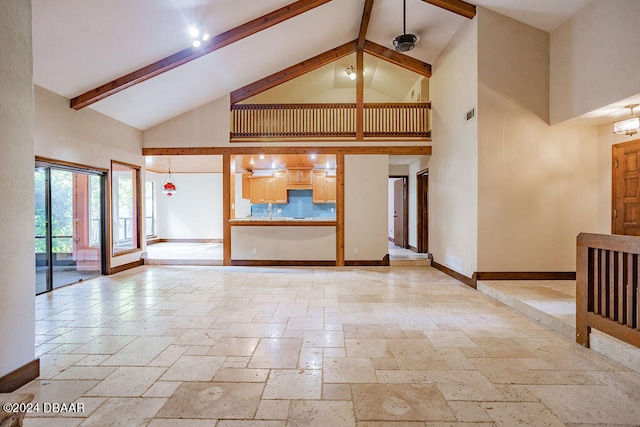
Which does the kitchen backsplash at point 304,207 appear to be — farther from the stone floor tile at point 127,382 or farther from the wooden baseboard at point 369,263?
the stone floor tile at point 127,382

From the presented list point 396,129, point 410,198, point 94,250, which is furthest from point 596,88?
point 94,250

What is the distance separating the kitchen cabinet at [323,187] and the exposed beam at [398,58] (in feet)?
11.8

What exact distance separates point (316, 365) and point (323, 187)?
735cm

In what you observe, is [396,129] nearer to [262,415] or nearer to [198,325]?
[198,325]

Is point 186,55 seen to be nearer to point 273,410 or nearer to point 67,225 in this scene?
point 67,225

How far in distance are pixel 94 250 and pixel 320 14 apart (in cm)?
630

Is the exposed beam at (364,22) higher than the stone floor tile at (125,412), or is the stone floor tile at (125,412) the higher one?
the exposed beam at (364,22)

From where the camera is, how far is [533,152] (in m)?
4.93

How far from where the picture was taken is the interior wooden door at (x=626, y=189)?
4352 mm

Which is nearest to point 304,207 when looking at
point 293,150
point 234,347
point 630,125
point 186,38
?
point 293,150

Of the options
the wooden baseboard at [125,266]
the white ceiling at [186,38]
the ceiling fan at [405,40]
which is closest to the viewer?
the white ceiling at [186,38]

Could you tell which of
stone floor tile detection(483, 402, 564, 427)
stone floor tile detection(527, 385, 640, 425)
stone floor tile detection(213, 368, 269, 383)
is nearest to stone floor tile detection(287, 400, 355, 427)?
stone floor tile detection(213, 368, 269, 383)

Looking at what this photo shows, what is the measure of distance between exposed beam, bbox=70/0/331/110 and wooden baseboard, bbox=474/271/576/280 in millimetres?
5287

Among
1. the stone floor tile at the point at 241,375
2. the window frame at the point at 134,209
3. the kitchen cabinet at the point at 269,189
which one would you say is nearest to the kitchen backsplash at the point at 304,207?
the kitchen cabinet at the point at 269,189
